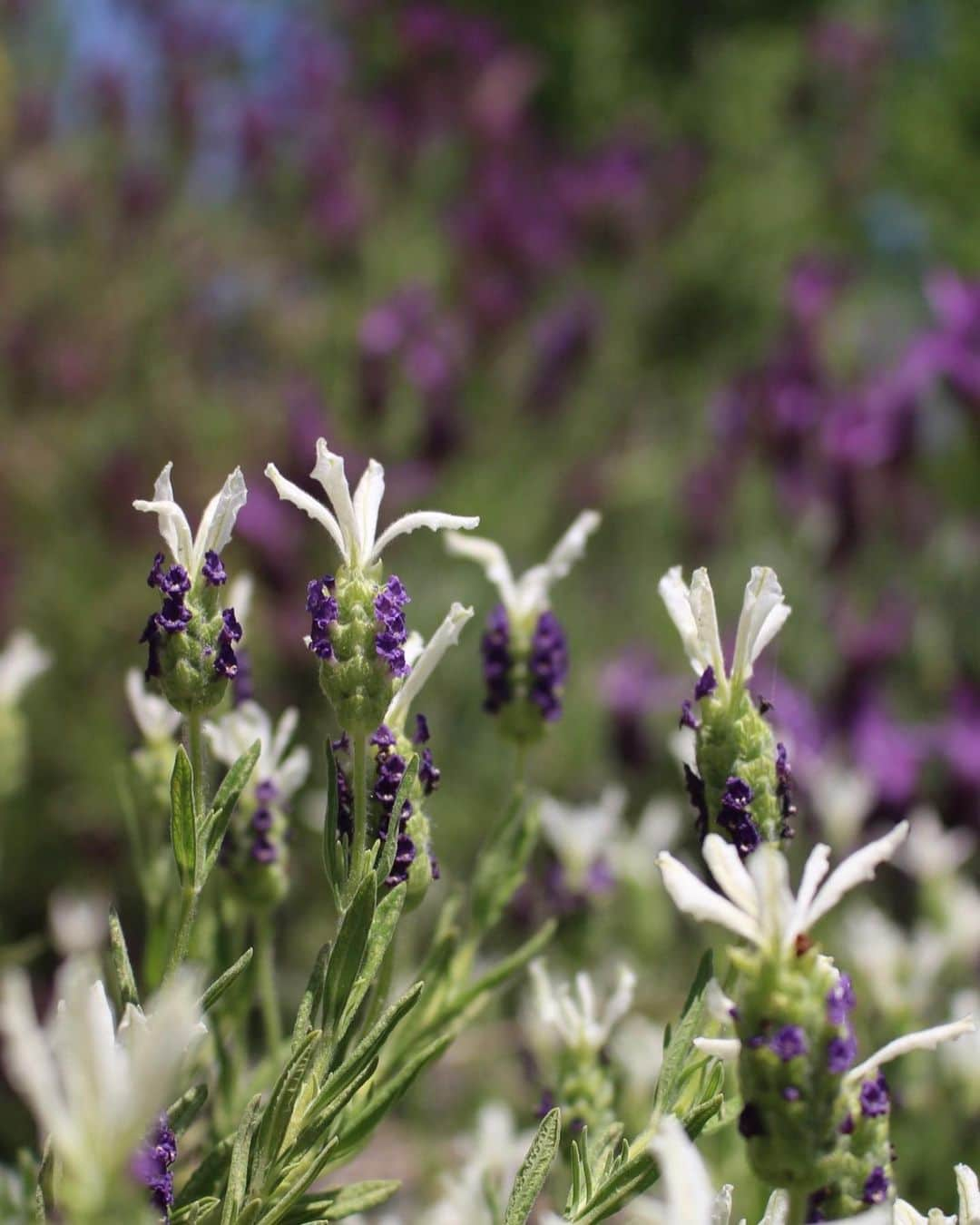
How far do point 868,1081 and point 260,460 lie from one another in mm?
2275

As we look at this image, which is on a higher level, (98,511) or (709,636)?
(98,511)

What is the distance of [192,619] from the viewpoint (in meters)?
0.55

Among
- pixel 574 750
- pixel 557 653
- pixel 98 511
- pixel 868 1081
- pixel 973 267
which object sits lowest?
pixel 868 1081

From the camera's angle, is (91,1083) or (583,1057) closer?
(91,1083)

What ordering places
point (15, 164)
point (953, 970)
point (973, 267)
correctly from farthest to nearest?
point (973, 267) < point (15, 164) < point (953, 970)

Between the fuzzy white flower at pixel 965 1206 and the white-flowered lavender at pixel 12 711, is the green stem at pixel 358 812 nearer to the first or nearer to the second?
the fuzzy white flower at pixel 965 1206

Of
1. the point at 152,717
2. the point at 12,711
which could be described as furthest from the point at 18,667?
the point at 152,717

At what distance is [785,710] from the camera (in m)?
1.68

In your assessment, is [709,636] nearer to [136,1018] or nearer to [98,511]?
[136,1018]

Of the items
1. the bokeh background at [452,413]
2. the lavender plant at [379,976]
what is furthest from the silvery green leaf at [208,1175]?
the bokeh background at [452,413]

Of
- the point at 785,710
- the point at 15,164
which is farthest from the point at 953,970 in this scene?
the point at 15,164

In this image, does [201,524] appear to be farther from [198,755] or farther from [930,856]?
[930,856]

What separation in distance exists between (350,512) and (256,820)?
21 centimetres

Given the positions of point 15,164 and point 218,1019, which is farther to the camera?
point 15,164
